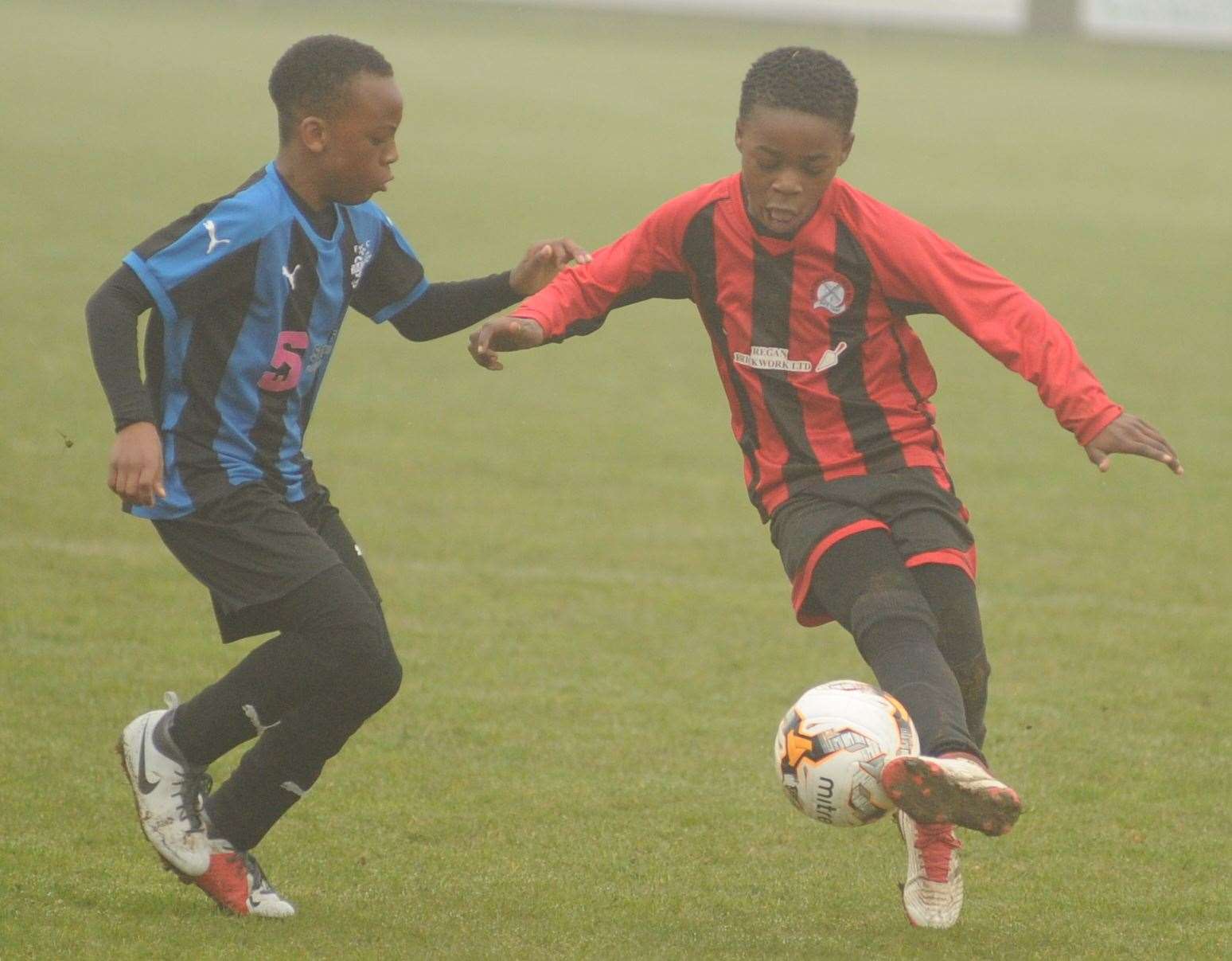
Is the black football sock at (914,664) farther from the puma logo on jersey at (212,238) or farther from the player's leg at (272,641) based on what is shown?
the puma logo on jersey at (212,238)

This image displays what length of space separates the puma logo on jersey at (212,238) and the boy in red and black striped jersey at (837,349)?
687 millimetres

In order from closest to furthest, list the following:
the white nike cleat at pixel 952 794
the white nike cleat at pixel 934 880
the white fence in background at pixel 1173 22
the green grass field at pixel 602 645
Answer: the white nike cleat at pixel 952 794 → the white nike cleat at pixel 934 880 → the green grass field at pixel 602 645 → the white fence in background at pixel 1173 22

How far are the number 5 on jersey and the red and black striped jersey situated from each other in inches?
22.3

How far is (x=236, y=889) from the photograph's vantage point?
4.54 meters

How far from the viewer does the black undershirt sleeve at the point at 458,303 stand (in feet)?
16.4

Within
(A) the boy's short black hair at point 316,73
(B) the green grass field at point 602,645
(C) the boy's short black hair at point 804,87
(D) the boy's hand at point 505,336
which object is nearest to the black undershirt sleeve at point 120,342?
(A) the boy's short black hair at point 316,73

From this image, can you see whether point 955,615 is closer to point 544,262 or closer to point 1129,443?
point 1129,443

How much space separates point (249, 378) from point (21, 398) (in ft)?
22.8

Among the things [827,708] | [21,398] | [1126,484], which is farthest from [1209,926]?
[21,398]

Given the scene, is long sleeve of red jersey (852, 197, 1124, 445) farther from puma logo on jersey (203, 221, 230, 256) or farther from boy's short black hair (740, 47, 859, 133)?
puma logo on jersey (203, 221, 230, 256)

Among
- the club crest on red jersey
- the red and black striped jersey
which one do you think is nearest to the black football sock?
the red and black striped jersey

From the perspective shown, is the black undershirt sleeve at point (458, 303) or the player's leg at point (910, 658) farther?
the black undershirt sleeve at point (458, 303)

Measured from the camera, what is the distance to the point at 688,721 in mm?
6395

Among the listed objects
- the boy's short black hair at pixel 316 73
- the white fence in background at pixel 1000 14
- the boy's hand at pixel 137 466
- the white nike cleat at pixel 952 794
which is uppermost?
the boy's short black hair at pixel 316 73
